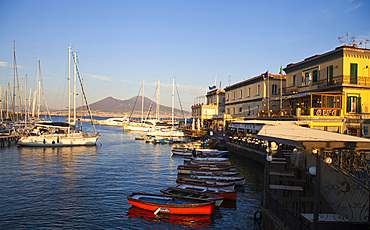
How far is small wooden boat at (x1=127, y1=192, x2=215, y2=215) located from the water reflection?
258 millimetres

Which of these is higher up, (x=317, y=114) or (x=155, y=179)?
(x=317, y=114)

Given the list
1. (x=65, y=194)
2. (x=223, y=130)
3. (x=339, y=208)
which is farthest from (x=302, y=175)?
(x=223, y=130)

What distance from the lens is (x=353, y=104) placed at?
29203mm

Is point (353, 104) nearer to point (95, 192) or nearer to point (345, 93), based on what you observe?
point (345, 93)

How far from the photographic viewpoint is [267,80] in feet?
151

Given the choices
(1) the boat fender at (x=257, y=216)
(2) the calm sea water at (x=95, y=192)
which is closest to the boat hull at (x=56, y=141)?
(2) the calm sea water at (x=95, y=192)

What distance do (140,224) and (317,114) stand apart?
75.7ft

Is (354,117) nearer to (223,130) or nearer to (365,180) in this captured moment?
(365,180)

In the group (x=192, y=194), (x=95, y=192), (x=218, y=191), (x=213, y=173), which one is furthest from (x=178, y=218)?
(x=213, y=173)

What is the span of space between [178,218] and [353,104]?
24135 millimetres

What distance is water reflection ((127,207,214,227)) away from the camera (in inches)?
637

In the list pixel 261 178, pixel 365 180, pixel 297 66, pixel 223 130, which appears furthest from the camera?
pixel 223 130

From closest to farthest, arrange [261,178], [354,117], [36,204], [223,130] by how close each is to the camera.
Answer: [36,204], [261,178], [354,117], [223,130]

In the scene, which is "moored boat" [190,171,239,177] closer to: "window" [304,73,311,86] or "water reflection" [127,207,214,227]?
"water reflection" [127,207,214,227]
